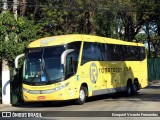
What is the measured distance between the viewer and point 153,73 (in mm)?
47062

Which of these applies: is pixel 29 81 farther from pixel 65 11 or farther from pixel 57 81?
pixel 65 11

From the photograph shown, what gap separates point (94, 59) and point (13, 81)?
475 cm

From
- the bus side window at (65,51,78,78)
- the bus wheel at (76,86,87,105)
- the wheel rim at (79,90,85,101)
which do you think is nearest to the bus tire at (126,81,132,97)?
the bus wheel at (76,86,87,105)

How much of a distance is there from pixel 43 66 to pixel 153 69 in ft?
94.5

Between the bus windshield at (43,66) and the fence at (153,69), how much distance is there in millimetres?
26539

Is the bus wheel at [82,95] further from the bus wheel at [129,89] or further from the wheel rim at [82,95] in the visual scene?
the bus wheel at [129,89]

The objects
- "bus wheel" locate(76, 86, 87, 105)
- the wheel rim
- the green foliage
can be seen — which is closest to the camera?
"bus wheel" locate(76, 86, 87, 105)

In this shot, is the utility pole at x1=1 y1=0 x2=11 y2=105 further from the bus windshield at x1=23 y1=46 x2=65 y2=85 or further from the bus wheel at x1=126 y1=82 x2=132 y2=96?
the bus wheel at x1=126 y1=82 x2=132 y2=96

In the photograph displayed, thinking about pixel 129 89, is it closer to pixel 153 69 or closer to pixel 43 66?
pixel 43 66

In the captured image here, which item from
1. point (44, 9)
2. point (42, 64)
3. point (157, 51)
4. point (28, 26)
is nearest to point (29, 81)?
point (42, 64)

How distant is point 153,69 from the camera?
1847 inches

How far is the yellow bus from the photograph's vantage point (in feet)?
63.9

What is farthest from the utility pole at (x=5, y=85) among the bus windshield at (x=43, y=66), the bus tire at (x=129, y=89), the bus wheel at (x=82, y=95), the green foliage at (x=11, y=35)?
the bus tire at (x=129, y=89)

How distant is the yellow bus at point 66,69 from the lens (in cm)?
1948
